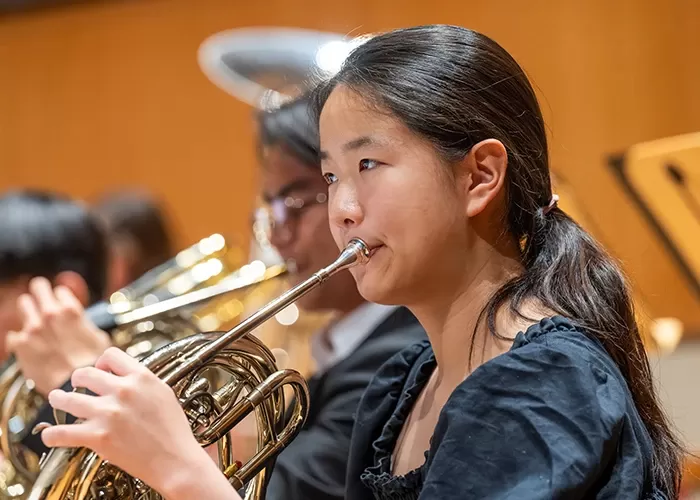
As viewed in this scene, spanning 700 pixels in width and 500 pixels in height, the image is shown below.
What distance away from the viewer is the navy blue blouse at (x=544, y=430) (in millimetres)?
722

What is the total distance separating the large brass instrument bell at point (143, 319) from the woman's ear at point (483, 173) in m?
0.53

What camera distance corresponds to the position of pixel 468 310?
0.90 m

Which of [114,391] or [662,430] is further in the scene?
[662,430]

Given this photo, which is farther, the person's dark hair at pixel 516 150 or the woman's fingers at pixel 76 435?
the person's dark hair at pixel 516 150

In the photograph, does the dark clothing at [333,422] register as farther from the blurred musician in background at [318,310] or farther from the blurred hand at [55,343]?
the blurred hand at [55,343]

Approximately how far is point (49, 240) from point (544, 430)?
124cm

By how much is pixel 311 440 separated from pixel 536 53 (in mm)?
2251

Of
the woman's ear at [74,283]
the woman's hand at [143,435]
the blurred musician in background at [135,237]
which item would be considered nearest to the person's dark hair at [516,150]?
the woman's hand at [143,435]

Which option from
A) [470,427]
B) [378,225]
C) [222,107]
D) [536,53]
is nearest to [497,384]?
[470,427]

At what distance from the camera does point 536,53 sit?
10.5ft

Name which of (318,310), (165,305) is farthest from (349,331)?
(165,305)

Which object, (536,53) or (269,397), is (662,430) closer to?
(269,397)

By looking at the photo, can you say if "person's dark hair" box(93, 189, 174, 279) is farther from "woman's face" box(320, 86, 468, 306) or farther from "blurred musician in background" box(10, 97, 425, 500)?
"woman's face" box(320, 86, 468, 306)

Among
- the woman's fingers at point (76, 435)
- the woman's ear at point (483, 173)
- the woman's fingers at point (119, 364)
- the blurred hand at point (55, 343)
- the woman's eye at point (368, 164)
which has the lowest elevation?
the blurred hand at point (55, 343)
